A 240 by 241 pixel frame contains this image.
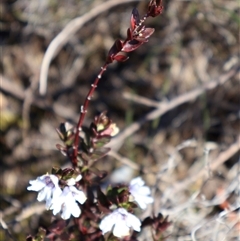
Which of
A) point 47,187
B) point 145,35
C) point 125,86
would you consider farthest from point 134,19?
point 125,86

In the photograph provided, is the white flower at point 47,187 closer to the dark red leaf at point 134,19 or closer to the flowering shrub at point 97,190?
the flowering shrub at point 97,190

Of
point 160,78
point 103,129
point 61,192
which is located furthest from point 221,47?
point 61,192

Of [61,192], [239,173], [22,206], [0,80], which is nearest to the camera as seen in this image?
[61,192]

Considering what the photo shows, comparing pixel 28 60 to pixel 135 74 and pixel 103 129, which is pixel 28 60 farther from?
pixel 103 129

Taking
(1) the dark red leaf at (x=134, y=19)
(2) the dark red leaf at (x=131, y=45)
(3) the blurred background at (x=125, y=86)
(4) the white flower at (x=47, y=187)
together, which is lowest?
(4) the white flower at (x=47, y=187)

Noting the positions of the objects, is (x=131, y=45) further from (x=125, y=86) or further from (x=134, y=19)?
(x=125, y=86)

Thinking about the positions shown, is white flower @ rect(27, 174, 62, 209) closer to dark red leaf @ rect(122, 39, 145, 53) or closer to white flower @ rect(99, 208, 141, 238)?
white flower @ rect(99, 208, 141, 238)

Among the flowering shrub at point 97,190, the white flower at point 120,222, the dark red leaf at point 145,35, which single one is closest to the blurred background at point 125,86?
the flowering shrub at point 97,190
